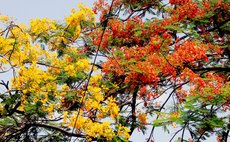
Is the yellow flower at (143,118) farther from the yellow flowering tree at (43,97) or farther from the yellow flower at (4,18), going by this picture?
the yellow flower at (4,18)

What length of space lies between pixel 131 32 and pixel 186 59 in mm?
2770

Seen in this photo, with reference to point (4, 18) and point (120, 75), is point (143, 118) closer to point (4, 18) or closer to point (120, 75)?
point (120, 75)

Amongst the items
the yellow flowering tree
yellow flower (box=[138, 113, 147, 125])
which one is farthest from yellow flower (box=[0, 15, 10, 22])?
yellow flower (box=[138, 113, 147, 125])

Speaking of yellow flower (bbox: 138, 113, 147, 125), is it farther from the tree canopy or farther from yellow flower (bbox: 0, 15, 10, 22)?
yellow flower (bbox: 0, 15, 10, 22)

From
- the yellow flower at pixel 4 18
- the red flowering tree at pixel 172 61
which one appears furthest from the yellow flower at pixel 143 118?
the yellow flower at pixel 4 18

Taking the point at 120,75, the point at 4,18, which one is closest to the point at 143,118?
the point at 120,75

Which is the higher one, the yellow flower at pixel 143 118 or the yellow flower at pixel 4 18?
the yellow flower at pixel 4 18

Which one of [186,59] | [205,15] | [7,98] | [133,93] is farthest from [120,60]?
[7,98]

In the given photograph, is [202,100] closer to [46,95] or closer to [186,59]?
[186,59]

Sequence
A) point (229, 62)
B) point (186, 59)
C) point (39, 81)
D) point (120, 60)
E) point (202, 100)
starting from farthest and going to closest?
point (229, 62)
point (120, 60)
point (186, 59)
point (39, 81)
point (202, 100)

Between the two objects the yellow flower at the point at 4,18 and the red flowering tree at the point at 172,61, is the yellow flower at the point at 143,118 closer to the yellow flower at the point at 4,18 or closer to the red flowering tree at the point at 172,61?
the red flowering tree at the point at 172,61

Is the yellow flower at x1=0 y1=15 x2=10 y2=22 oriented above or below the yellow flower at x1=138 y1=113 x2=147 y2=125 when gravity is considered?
above

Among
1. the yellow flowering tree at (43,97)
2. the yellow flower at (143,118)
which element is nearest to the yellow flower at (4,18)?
the yellow flowering tree at (43,97)

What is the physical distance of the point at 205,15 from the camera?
9328mm
